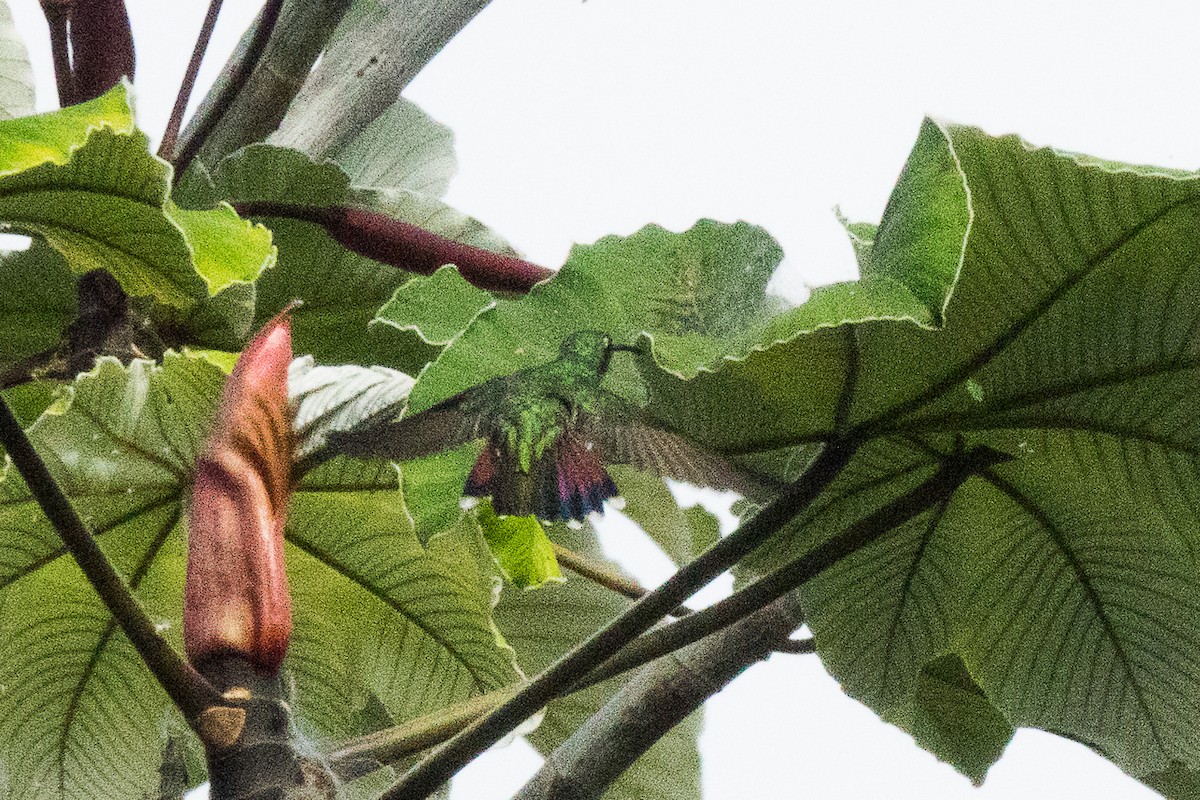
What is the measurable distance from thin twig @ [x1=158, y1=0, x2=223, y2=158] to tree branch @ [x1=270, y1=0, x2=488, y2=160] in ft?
0.23

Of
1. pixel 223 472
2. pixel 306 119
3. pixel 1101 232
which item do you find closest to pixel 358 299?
pixel 306 119

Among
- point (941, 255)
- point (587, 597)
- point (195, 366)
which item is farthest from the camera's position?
point (587, 597)

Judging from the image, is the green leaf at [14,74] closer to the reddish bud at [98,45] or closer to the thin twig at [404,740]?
the reddish bud at [98,45]

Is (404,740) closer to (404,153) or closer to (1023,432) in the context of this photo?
(1023,432)

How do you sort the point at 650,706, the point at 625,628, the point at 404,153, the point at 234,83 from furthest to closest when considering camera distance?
the point at 404,153 → the point at 234,83 → the point at 650,706 → the point at 625,628

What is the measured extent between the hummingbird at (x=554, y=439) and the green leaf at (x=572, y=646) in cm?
21

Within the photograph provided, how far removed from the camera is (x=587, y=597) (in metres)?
0.56

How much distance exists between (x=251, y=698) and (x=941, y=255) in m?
0.19

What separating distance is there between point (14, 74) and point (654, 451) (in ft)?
1.45

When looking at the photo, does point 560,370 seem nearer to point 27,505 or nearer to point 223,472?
point 223,472

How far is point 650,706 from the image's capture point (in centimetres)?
44

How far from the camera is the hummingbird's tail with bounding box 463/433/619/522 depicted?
0.32 meters

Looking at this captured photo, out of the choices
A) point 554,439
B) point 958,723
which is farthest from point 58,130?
point 958,723

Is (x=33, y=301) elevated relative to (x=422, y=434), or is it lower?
elevated
